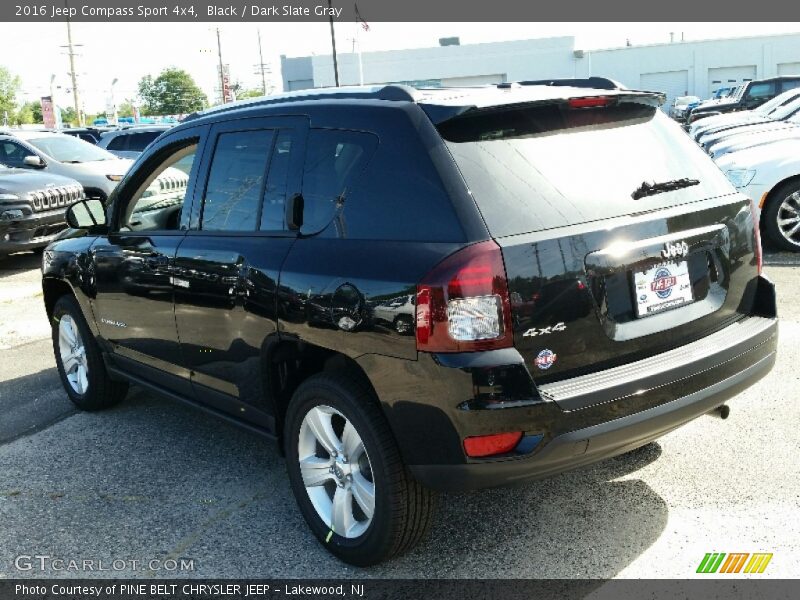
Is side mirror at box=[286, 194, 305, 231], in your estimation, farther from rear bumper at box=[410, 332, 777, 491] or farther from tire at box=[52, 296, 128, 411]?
tire at box=[52, 296, 128, 411]

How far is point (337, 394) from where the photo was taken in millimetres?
3051

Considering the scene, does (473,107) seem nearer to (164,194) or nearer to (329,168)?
(329,168)

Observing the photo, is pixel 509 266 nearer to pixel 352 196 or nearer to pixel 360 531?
pixel 352 196

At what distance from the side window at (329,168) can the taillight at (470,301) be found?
69 cm

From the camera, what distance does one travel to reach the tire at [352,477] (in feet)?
9.69

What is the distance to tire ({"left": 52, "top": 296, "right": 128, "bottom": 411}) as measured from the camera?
16.9 ft

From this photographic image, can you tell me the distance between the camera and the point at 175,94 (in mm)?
126125

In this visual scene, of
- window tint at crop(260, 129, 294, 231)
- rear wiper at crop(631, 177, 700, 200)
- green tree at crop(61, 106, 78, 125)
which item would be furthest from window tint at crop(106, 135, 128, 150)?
green tree at crop(61, 106, 78, 125)

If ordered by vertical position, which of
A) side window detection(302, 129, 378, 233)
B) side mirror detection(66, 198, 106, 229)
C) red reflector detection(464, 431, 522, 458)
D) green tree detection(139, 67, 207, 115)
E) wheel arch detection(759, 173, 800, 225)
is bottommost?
red reflector detection(464, 431, 522, 458)

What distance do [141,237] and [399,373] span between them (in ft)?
7.21

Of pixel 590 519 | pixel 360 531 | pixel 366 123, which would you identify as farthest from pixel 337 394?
pixel 590 519

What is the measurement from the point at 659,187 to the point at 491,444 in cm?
128

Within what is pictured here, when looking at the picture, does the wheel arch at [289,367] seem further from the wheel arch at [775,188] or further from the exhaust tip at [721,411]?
the wheel arch at [775,188]

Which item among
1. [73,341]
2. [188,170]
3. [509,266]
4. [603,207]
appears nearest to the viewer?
[509,266]
